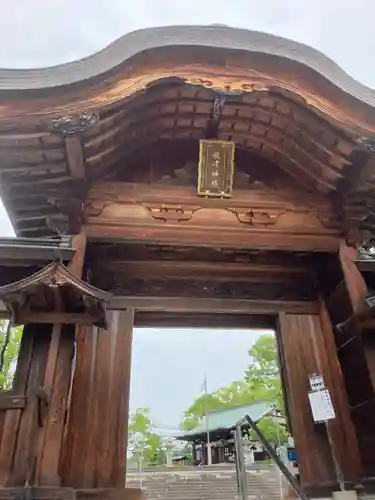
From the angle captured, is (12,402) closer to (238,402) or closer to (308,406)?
(308,406)

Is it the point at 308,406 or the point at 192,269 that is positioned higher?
the point at 192,269

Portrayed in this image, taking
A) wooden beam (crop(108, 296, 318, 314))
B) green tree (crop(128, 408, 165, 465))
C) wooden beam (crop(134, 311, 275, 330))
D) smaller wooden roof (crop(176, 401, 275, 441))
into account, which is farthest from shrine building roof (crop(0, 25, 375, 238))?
green tree (crop(128, 408, 165, 465))

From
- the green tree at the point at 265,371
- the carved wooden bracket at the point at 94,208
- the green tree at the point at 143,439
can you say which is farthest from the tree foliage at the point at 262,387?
the carved wooden bracket at the point at 94,208

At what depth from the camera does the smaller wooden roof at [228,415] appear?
1046 inches

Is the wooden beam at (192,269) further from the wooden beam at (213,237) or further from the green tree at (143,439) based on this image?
the green tree at (143,439)

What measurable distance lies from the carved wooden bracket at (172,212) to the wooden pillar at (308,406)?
69.2 inches

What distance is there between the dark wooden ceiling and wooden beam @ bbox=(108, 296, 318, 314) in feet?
4.12

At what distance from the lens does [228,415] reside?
97.0ft

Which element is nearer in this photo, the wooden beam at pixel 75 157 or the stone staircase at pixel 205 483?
the wooden beam at pixel 75 157

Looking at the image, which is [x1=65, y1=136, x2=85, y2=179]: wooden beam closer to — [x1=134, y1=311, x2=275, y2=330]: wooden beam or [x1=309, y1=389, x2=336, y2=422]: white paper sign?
[x1=134, y1=311, x2=275, y2=330]: wooden beam

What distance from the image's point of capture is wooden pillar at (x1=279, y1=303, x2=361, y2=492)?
15.1 ft

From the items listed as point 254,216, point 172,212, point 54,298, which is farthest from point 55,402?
point 254,216

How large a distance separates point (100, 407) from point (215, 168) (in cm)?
303

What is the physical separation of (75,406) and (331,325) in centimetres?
312
